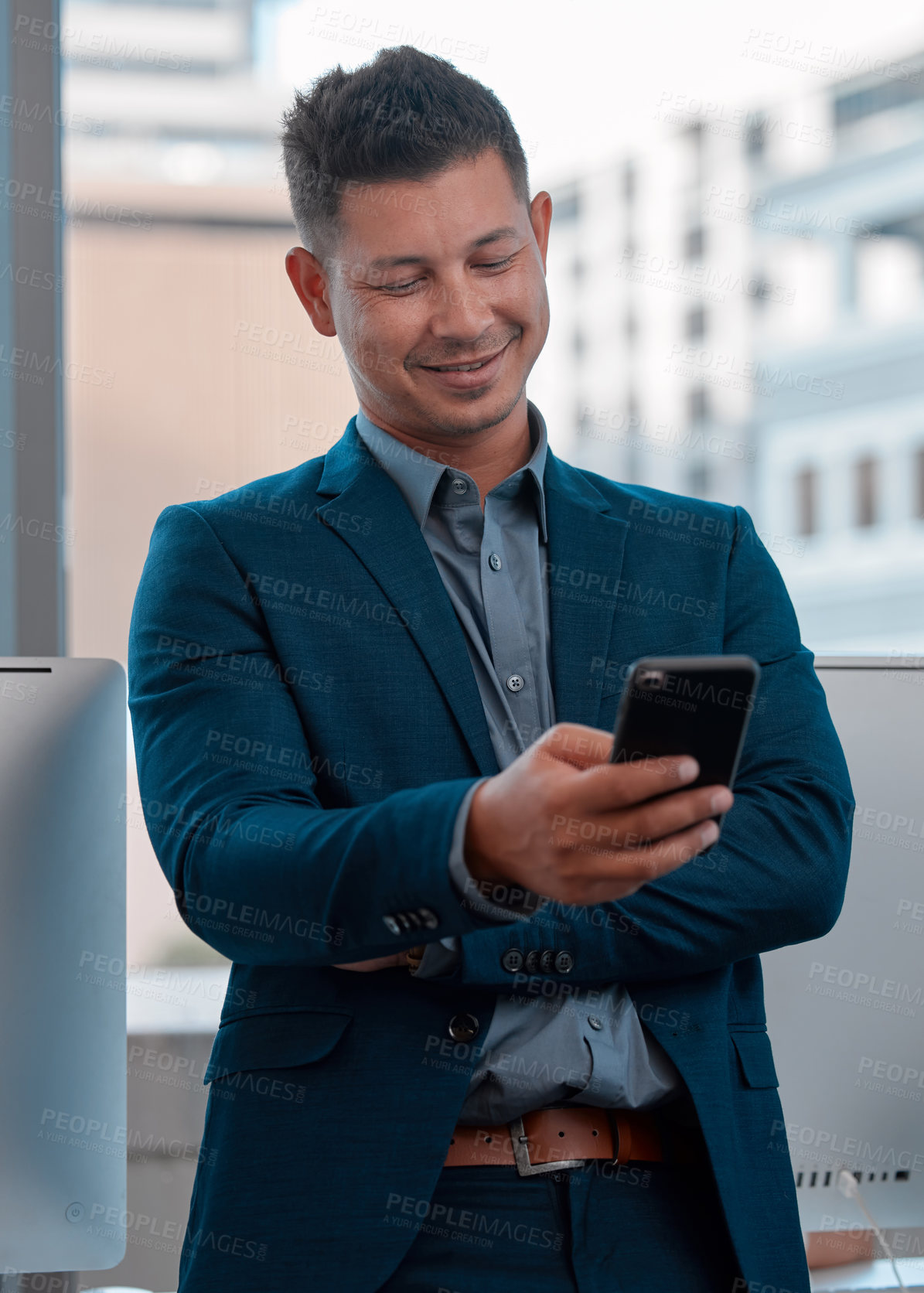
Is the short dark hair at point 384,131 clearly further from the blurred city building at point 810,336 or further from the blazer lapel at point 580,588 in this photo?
the blurred city building at point 810,336

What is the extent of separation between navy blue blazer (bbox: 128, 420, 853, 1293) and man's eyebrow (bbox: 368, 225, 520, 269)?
0.22 meters

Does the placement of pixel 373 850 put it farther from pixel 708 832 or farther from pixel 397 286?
pixel 397 286

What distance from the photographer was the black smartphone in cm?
70

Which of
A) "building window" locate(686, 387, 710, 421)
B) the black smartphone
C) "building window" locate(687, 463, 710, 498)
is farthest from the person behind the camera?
"building window" locate(687, 463, 710, 498)

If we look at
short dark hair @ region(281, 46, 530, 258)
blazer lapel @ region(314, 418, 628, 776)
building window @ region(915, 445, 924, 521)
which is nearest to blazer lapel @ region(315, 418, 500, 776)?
blazer lapel @ region(314, 418, 628, 776)

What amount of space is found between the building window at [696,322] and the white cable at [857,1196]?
57.5 ft

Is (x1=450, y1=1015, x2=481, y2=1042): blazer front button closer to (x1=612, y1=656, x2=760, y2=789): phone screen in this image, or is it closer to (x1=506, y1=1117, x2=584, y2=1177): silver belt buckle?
(x1=506, y1=1117, x2=584, y2=1177): silver belt buckle

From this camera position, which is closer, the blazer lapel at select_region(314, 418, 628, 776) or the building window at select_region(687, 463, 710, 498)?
the blazer lapel at select_region(314, 418, 628, 776)

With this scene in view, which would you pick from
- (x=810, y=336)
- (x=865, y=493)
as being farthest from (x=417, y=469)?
(x=865, y=493)

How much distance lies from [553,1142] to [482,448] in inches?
28.7

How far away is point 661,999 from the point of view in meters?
1.04

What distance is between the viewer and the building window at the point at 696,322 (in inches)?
733

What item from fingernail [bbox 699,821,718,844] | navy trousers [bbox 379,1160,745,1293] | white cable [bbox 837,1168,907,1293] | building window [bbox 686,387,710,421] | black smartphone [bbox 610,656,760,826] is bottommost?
white cable [bbox 837,1168,907,1293]

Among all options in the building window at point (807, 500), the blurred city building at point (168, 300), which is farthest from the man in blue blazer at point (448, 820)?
the building window at point (807, 500)
